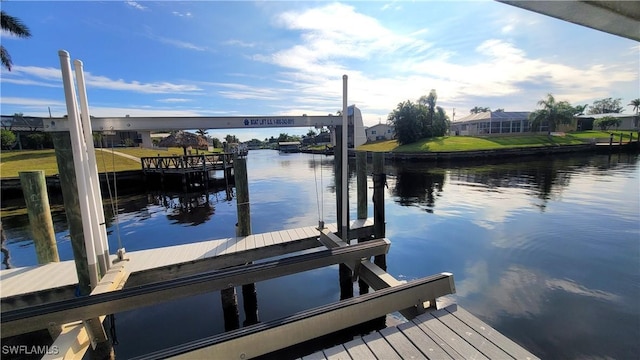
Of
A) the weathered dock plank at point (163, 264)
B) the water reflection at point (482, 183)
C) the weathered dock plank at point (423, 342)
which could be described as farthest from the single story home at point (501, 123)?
the weathered dock plank at point (423, 342)

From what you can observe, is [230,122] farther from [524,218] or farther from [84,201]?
[524,218]

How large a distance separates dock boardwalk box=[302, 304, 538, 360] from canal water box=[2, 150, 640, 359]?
2.32m

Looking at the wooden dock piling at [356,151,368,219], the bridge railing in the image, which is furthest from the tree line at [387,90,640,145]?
the wooden dock piling at [356,151,368,219]

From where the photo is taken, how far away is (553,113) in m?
47.8

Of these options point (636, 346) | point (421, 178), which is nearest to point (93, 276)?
point (636, 346)

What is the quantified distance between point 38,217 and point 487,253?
10.6 meters

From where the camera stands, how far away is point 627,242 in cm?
809

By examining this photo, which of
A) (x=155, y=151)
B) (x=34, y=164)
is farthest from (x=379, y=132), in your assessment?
(x=34, y=164)

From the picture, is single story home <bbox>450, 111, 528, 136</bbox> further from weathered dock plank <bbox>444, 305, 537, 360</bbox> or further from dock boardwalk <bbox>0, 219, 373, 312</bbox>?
weathered dock plank <bbox>444, 305, 537, 360</bbox>

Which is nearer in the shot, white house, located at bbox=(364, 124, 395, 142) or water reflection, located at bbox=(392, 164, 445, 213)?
water reflection, located at bbox=(392, 164, 445, 213)

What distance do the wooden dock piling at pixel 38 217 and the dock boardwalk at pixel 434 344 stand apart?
563cm

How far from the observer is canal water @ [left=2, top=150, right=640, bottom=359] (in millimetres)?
4957

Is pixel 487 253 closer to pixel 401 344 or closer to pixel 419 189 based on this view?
pixel 401 344

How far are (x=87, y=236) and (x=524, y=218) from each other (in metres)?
13.0
